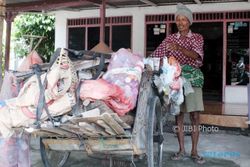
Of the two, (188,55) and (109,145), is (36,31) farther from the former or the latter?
(109,145)

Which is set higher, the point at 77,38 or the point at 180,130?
the point at 77,38

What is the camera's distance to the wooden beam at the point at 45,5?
9.77 m

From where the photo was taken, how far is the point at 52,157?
4.73 m

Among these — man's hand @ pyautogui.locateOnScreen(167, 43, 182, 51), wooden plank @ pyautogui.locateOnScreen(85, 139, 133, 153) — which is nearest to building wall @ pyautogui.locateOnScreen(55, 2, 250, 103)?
man's hand @ pyautogui.locateOnScreen(167, 43, 182, 51)

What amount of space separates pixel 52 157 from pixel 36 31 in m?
12.6

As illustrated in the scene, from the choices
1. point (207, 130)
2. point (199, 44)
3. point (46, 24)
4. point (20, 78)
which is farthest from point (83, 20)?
point (20, 78)

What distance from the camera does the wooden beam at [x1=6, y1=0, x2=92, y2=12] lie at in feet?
32.1

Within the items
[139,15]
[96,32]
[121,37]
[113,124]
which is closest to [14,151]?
[113,124]

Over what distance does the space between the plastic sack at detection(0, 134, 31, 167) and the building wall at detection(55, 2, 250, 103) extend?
767 centimetres

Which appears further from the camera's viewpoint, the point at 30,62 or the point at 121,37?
the point at 121,37

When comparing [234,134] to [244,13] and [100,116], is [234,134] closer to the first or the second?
[244,13]

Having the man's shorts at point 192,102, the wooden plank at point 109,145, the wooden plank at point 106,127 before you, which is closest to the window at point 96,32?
the man's shorts at point 192,102

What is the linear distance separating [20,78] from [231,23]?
7961 mm

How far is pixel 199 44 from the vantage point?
5.24m
